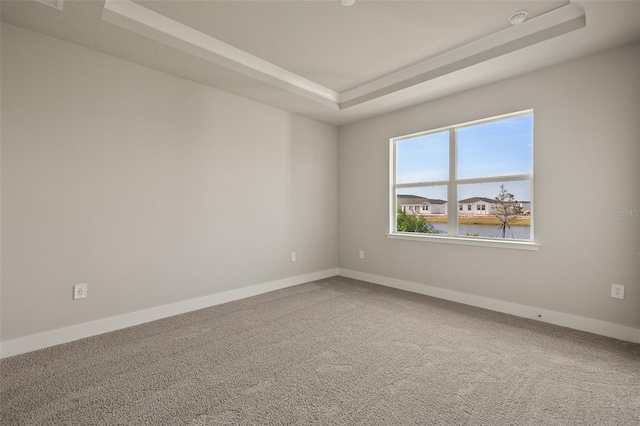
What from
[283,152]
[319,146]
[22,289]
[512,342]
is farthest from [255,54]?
[512,342]

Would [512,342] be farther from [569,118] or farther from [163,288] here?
[163,288]

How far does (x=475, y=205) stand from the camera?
3469 millimetres

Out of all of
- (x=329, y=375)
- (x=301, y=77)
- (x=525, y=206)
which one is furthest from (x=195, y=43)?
(x=525, y=206)

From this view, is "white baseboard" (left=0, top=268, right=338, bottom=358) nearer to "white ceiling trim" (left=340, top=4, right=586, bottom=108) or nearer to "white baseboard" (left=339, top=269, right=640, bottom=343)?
"white baseboard" (left=339, top=269, right=640, bottom=343)

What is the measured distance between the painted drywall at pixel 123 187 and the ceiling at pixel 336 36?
285 mm

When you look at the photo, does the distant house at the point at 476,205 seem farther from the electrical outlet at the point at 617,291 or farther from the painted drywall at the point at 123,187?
the painted drywall at the point at 123,187

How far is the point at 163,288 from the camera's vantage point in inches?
118

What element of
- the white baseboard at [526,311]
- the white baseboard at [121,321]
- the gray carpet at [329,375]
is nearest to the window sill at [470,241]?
the white baseboard at [526,311]

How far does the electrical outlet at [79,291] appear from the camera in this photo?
247 cm

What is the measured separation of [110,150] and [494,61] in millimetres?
3538

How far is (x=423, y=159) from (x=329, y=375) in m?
2.98

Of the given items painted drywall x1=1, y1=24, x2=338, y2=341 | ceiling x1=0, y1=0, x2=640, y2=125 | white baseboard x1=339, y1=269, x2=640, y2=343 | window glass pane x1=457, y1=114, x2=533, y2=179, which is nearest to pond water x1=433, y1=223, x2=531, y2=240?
window glass pane x1=457, y1=114, x2=533, y2=179

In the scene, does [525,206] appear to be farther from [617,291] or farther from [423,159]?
[423,159]

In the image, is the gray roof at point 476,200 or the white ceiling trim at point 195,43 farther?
the gray roof at point 476,200
